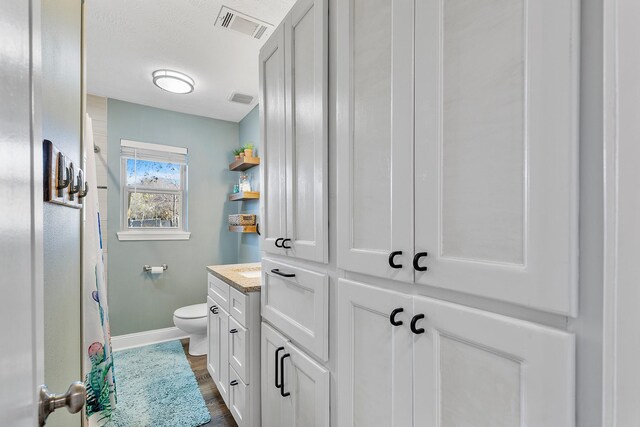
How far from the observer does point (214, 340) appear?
2.17 metres

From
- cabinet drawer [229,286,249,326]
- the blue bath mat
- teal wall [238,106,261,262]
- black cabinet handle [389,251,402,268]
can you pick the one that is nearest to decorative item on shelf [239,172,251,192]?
teal wall [238,106,261,262]

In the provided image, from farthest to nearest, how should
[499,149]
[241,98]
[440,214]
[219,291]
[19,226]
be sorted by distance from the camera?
[241,98]
[219,291]
[440,214]
[499,149]
[19,226]

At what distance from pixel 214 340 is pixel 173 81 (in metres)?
2.11

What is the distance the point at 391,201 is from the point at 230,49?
1.91m

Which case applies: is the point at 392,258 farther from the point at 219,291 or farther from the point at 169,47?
the point at 169,47

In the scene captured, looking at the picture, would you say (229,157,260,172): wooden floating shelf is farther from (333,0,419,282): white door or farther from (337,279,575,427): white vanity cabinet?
(337,279,575,427): white vanity cabinet

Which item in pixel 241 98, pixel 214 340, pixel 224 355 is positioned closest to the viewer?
→ pixel 224 355

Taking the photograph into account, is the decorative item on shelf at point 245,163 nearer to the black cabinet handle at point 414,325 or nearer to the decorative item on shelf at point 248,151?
the decorative item on shelf at point 248,151

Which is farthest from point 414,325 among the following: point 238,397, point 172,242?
point 172,242

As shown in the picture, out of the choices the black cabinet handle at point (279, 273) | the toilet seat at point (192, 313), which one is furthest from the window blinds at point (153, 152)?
the black cabinet handle at point (279, 273)

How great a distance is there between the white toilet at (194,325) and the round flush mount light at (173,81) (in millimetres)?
2049

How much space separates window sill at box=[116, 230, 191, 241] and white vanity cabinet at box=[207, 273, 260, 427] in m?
1.35

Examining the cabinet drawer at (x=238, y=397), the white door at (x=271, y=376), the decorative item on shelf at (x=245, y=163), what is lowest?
the cabinet drawer at (x=238, y=397)

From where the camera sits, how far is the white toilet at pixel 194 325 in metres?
2.71
